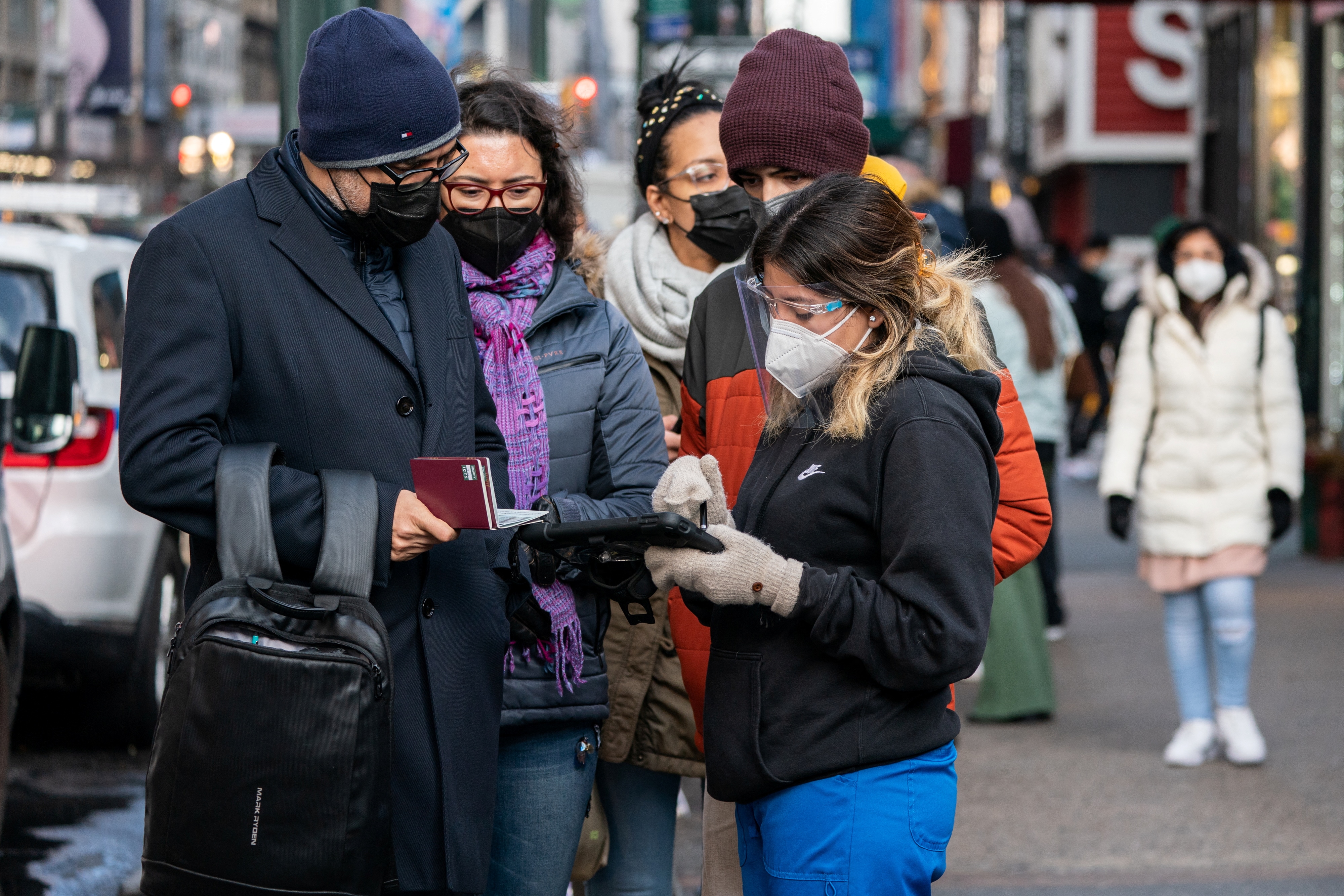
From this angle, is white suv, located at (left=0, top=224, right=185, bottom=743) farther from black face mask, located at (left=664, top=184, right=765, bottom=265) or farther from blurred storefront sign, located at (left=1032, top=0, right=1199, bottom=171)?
blurred storefront sign, located at (left=1032, top=0, right=1199, bottom=171)

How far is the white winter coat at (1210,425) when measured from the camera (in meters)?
6.16

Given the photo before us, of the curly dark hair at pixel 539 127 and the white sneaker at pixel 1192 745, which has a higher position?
the curly dark hair at pixel 539 127

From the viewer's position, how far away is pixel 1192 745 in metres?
6.32

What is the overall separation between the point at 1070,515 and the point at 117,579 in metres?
9.39

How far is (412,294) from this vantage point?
267cm

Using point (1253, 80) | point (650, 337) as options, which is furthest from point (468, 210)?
point (1253, 80)

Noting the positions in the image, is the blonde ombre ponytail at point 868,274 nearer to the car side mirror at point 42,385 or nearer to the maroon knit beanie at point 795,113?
the maroon knit beanie at point 795,113

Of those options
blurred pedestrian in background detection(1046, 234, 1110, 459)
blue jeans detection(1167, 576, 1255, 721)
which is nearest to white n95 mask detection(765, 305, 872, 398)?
blue jeans detection(1167, 576, 1255, 721)

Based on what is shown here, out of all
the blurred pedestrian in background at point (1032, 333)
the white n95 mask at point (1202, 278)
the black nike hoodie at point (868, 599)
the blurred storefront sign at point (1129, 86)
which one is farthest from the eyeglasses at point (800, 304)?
the blurred storefront sign at point (1129, 86)

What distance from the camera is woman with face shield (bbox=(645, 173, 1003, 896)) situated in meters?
2.47

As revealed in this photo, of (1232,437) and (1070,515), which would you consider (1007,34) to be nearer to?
(1070,515)

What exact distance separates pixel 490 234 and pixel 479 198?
0.25 ft

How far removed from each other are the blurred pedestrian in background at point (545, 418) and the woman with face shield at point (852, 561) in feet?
1.26

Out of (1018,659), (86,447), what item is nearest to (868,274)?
(86,447)
